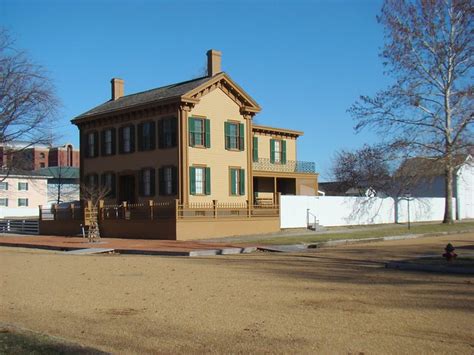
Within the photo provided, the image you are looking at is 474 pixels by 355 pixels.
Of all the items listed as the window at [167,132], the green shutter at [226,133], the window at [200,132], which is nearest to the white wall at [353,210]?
the green shutter at [226,133]

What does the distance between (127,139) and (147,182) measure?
3396 millimetres

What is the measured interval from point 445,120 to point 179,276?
27255 millimetres

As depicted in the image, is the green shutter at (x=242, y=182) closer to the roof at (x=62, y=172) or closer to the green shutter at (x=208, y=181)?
the green shutter at (x=208, y=181)

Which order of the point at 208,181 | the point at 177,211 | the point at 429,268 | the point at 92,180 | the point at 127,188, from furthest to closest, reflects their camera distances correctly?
the point at 92,180 → the point at 127,188 → the point at 208,181 → the point at 177,211 → the point at 429,268

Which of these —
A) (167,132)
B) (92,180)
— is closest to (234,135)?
(167,132)

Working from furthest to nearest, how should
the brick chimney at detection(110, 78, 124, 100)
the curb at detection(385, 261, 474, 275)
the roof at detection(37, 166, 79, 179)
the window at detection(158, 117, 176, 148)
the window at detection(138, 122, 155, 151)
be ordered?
the roof at detection(37, 166, 79, 179) → the brick chimney at detection(110, 78, 124, 100) → the window at detection(138, 122, 155, 151) → the window at detection(158, 117, 176, 148) → the curb at detection(385, 261, 474, 275)

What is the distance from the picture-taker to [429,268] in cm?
1423

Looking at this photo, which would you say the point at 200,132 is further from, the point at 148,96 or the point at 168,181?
the point at 148,96

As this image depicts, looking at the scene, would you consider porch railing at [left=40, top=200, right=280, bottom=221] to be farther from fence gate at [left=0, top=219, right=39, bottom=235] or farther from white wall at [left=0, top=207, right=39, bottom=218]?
white wall at [left=0, top=207, right=39, bottom=218]

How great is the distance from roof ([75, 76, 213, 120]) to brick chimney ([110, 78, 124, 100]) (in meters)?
0.53

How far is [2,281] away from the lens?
1324 centimetres

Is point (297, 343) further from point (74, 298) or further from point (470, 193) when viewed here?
point (470, 193)

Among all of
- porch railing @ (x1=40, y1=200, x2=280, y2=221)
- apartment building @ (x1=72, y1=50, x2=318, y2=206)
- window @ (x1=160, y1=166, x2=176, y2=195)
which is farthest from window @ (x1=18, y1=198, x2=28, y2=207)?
window @ (x1=160, y1=166, x2=176, y2=195)

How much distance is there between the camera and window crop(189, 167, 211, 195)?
31.5 meters
